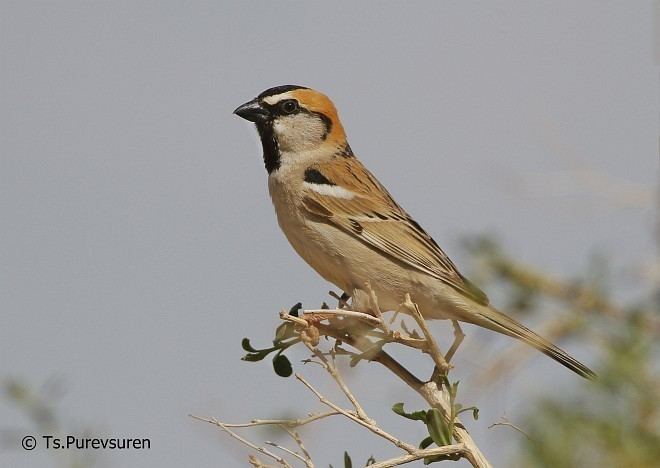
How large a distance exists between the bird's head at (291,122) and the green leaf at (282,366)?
3002mm

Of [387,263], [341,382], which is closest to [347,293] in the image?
[387,263]

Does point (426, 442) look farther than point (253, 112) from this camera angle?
No

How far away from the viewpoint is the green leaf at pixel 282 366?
8.90 feet

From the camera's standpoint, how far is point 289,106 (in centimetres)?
591

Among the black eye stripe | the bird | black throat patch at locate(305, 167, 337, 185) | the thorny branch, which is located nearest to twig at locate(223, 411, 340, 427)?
the thorny branch

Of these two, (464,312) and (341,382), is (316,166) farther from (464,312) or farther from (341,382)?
(341,382)

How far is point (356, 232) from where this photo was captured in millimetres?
5215

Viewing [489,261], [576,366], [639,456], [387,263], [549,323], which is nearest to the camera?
[639,456]

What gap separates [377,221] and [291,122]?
0.92 meters

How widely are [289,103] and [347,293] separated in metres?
1.59

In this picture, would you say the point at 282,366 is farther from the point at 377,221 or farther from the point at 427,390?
the point at 377,221

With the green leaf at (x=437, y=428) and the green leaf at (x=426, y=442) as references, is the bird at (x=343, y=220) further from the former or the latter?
the green leaf at (x=437, y=428)

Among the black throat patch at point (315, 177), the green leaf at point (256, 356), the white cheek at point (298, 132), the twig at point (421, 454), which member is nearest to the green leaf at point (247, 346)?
the green leaf at point (256, 356)

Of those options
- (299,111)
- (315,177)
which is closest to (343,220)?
(315,177)
